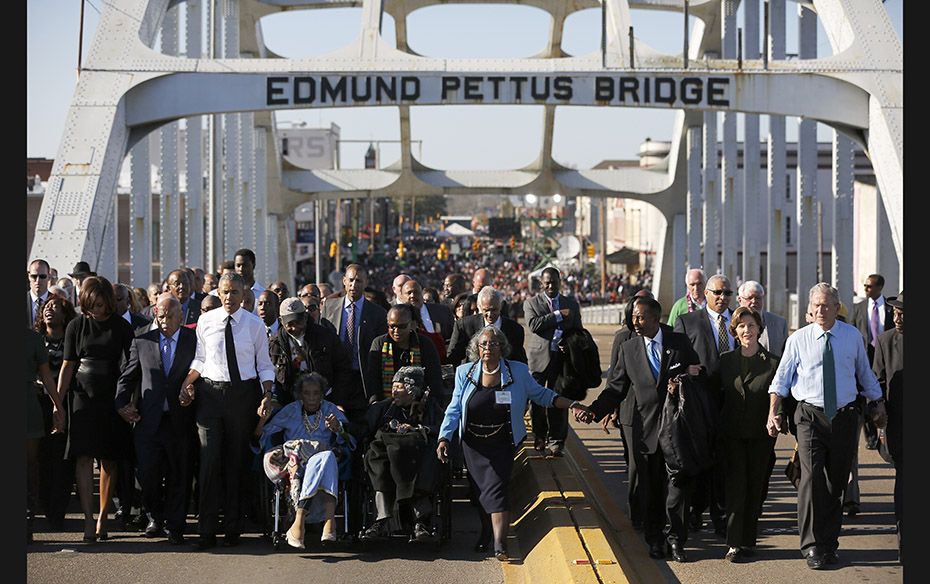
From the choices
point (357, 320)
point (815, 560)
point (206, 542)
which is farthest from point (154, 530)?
point (815, 560)

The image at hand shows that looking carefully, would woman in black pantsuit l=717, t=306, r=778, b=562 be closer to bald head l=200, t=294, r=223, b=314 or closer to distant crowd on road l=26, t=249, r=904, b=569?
distant crowd on road l=26, t=249, r=904, b=569

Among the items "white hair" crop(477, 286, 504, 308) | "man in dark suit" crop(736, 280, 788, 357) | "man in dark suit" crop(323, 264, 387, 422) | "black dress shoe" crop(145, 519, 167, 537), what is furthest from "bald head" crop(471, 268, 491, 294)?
"black dress shoe" crop(145, 519, 167, 537)

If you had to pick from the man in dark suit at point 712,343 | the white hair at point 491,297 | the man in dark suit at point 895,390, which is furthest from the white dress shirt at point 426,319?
the man in dark suit at point 895,390

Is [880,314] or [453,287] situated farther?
[453,287]

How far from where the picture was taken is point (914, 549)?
7.56m

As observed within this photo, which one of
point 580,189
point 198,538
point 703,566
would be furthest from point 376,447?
point 580,189

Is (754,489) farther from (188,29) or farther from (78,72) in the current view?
(188,29)

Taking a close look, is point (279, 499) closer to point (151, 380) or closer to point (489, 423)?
point (151, 380)

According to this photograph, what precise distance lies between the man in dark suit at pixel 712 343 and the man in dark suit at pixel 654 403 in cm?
33

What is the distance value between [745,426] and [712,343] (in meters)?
0.91

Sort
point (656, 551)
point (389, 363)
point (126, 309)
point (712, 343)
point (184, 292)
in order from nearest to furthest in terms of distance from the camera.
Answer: point (656, 551) → point (712, 343) → point (389, 363) → point (126, 309) → point (184, 292)

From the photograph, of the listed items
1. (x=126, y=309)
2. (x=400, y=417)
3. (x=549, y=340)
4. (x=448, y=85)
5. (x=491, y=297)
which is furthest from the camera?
(x=448, y=85)

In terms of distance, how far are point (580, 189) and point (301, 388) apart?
33392 millimetres

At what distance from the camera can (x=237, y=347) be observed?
9734 millimetres
